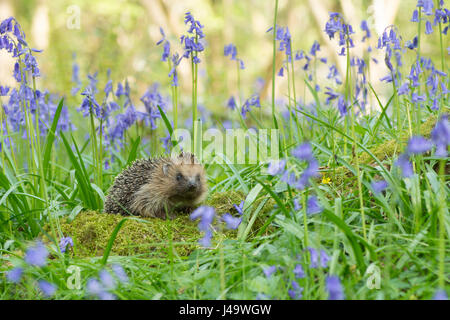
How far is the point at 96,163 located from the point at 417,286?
3.66m

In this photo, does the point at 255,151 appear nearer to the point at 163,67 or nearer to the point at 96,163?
the point at 96,163

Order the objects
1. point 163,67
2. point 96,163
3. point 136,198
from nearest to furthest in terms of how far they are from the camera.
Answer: point 136,198
point 96,163
point 163,67

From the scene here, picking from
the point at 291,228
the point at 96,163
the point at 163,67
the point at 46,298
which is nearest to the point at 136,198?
the point at 96,163

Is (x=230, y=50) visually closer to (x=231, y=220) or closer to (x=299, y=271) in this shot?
(x=231, y=220)

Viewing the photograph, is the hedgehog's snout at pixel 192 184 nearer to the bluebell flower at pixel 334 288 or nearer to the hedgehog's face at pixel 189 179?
the hedgehog's face at pixel 189 179

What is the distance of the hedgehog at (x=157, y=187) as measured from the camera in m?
4.82

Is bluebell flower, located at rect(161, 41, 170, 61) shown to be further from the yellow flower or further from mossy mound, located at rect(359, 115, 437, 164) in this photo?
mossy mound, located at rect(359, 115, 437, 164)

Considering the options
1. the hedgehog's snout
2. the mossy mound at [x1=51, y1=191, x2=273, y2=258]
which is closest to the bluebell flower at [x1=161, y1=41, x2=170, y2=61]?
the hedgehog's snout

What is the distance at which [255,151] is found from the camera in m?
5.38

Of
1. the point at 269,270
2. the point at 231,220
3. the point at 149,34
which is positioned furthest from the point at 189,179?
the point at 149,34

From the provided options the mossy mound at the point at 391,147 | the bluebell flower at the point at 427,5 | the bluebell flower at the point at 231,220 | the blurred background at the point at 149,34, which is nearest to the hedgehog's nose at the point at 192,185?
the bluebell flower at the point at 231,220

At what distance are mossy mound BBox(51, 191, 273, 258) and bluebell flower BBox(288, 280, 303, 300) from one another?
121 cm

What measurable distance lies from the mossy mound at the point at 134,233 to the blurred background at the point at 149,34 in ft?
35.2

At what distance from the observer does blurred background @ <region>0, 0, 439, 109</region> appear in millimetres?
16125
